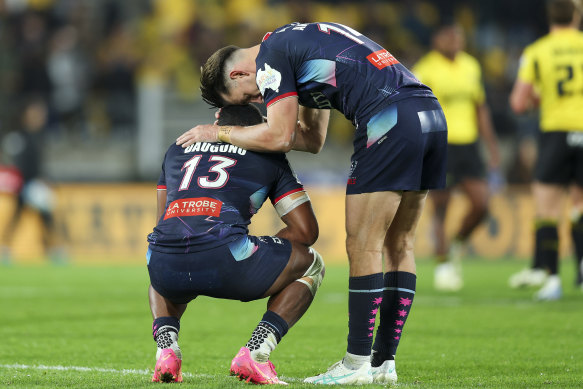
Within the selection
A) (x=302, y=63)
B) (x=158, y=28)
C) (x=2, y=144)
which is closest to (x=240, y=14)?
(x=158, y=28)

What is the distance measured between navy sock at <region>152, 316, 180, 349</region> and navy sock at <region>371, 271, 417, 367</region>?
1026mm

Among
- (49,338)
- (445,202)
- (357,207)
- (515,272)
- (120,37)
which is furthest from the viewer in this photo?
(120,37)

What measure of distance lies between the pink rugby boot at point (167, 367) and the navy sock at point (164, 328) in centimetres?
4

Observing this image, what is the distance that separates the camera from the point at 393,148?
14.6 feet

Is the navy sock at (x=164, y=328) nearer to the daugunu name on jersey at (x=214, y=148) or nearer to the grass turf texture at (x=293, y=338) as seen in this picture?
the grass turf texture at (x=293, y=338)

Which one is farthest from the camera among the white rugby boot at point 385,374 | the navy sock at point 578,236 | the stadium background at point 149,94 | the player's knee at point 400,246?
the stadium background at point 149,94

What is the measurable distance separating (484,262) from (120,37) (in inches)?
374

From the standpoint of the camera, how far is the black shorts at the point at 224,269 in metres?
4.36

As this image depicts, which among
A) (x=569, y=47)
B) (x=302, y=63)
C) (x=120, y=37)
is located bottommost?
(x=302, y=63)

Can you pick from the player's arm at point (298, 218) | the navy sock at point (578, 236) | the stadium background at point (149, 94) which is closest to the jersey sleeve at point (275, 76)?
the player's arm at point (298, 218)

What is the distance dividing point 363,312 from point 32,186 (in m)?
12.0

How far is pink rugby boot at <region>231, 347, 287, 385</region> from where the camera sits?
14.1 ft

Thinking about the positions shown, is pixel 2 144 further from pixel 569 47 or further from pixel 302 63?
pixel 302 63

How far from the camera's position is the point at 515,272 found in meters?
12.7
